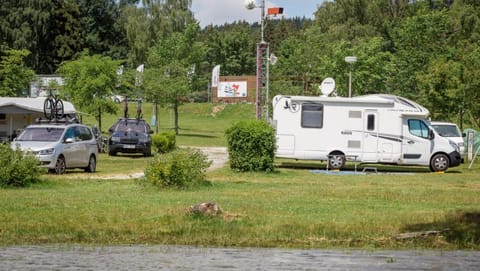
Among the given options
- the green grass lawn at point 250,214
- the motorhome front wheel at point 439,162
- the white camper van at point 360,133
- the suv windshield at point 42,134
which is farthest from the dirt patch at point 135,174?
the motorhome front wheel at point 439,162

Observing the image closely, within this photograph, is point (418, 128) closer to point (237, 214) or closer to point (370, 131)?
point (370, 131)

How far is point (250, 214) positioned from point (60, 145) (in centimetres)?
1204

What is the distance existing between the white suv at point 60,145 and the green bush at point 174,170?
240 inches

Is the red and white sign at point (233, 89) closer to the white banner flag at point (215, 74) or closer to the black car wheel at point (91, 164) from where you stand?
the white banner flag at point (215, 74)

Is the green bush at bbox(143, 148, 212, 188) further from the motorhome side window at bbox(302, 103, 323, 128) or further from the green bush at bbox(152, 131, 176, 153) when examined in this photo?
the green bush at bbox(152, 131, 176, 153)

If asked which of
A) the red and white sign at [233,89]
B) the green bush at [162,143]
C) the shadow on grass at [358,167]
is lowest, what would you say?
the shadow on grass at [358,167]

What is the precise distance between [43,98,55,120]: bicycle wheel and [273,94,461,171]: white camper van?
9755 millimetres

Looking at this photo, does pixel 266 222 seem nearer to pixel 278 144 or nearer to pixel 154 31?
pixel 278 144

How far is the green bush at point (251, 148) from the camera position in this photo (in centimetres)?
2677

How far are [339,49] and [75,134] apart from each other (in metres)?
31.2

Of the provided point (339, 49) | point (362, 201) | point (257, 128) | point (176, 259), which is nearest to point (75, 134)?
point (257, 128)

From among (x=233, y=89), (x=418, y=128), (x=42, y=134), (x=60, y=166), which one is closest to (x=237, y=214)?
(x=60, y=166)

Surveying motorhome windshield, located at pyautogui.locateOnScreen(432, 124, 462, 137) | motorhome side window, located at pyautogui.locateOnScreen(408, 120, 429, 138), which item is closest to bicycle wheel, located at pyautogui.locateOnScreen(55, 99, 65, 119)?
motorhome side window, located at pyautogui.locateOnScreen(408, 120, 429, 138)

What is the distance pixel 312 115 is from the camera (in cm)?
3086
